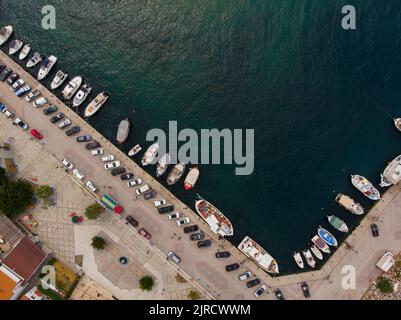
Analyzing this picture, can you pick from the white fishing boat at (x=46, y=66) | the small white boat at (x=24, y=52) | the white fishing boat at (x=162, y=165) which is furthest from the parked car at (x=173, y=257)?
the small white boat at (x=24, y=52)

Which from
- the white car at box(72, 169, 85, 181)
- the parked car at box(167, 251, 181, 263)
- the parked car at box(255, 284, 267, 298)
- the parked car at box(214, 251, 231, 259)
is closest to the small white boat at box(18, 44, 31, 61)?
the white car at box(72, 169, 85, 181)

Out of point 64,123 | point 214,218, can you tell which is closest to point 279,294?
point 214,218

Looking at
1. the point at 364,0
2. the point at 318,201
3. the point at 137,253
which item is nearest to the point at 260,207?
the point at 318,201

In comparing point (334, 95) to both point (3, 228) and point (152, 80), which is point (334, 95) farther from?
point (3, 228)

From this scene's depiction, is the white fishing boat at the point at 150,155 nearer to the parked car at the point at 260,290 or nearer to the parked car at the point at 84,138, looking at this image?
the parked car at the point at 84,138

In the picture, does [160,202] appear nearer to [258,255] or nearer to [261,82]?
[258,255]

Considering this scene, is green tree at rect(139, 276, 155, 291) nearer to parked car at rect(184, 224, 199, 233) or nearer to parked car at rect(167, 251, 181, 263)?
parked car at rect(167, 251, 181, 263)
